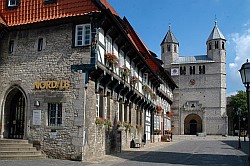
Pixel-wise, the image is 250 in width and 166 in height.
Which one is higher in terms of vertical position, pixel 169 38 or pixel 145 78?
pixel 169 38

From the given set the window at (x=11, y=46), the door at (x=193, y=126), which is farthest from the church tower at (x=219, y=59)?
the window at (x=11, y=46)

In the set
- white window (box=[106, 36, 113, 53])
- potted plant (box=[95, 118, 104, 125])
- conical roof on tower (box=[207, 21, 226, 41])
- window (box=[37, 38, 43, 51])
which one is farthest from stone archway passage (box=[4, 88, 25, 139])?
conical roof on tower (box=[207, 21, 226, 41])

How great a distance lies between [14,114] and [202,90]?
58.2 meters

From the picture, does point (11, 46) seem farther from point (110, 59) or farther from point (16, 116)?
point (110, 59)

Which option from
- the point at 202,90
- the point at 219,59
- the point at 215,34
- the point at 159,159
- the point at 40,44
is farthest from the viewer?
the point at 215,34

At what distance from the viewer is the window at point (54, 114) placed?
1568cm

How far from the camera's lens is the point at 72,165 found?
13.0m

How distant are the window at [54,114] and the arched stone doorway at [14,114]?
2138 mm

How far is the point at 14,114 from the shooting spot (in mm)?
17562

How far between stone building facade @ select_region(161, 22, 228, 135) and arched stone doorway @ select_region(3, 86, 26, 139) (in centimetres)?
5510

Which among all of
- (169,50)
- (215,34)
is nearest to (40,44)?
(169,50)

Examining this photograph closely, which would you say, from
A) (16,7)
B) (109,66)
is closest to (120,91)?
(109,66)

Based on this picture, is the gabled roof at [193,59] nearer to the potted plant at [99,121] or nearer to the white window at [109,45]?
the white window at [109,45]

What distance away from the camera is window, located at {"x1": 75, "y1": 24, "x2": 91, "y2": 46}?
15.8m
